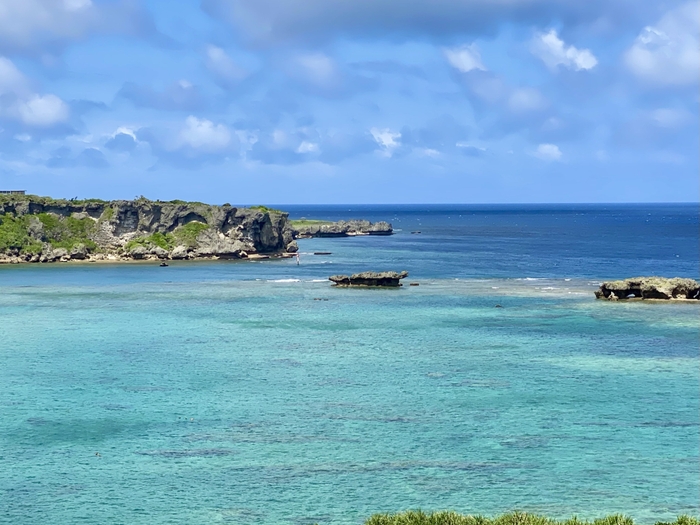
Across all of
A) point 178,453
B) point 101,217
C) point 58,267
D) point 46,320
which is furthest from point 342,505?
point 101,217

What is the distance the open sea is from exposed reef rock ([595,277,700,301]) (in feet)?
8.98

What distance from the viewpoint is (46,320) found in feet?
256

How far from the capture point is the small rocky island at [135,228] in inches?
5787

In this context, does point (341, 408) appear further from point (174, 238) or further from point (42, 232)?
point (42, 232)

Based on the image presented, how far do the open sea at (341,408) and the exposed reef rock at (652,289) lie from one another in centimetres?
274

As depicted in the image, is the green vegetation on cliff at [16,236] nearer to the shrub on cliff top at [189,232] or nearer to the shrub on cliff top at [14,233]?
→ the shrub on cliff top at [14,233]

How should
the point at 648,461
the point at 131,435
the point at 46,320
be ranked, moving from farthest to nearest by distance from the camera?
1. the point at 46,320
2. the point at 131,435
3. the point at 648,461

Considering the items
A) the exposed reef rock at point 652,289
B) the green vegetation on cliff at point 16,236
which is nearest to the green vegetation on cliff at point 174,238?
the green vegetation on cliff at point 16,236

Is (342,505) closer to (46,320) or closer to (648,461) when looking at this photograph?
(648,461)

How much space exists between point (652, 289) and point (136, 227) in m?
96.0

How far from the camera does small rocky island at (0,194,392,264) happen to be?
482ft

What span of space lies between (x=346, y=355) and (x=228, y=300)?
33.5m

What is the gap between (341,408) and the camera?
46.5m

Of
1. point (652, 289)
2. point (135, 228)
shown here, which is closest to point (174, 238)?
point (135, 228)
